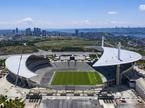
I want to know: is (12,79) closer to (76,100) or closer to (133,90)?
(76,100)

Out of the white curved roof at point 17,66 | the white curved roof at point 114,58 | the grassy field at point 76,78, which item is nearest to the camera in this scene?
the white curved roof at point 114,58

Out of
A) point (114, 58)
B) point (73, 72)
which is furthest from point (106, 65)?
point (73, 72)

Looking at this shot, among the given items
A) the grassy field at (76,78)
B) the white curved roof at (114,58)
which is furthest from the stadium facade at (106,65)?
the grassy field at (76,78)

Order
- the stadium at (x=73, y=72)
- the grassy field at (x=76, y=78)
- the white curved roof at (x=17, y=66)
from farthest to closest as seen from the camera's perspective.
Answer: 1. the grassy field at (x=76, y=78)
2. the stadium at (x=73, y=72)
3. the white curved roof at (x=17, y=66)

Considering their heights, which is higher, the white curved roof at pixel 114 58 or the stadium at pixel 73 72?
the white curved roof at pixel 114 58

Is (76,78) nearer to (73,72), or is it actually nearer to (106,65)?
(73,72)

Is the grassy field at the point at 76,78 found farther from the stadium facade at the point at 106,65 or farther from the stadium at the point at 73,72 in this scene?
the stadium facade at the point at 106,65

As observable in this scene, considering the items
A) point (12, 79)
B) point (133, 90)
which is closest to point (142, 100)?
point (133, 90)

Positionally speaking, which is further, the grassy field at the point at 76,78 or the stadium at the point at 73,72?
the grassy field at the point at 76,78

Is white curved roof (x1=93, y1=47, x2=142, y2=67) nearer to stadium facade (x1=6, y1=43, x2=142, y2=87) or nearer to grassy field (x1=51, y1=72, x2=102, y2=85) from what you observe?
stadium facade (x1=6, y1=43, x2=142, y2=87)
